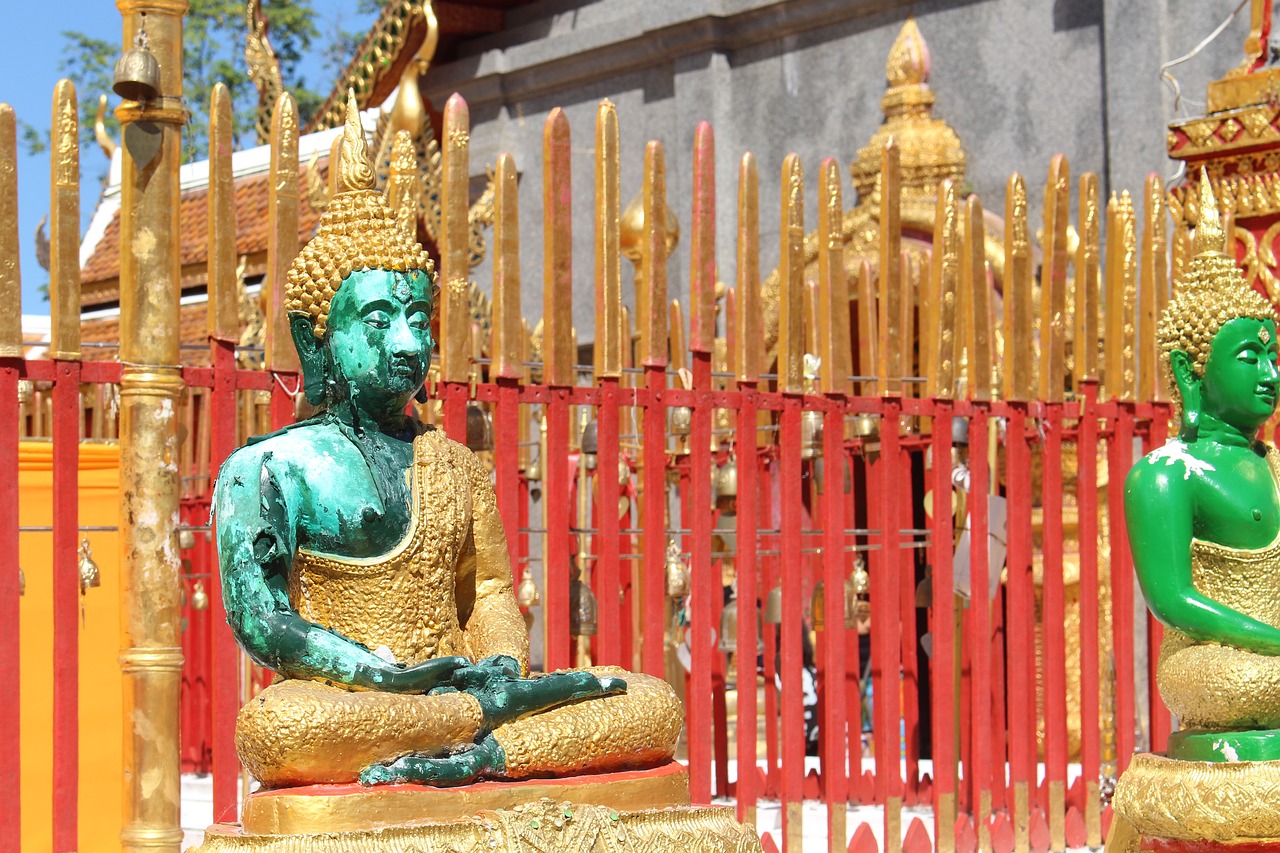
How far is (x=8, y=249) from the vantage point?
4535mm

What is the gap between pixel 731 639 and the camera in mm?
6547

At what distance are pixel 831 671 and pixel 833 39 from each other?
5203 millimetres

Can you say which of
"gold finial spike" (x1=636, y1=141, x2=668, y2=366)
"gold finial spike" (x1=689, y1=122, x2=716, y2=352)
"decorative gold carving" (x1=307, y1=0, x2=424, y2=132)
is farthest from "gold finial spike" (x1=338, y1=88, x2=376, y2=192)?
"decorative gold carving" (x1=307, y1=0, x2=424, y2=132)

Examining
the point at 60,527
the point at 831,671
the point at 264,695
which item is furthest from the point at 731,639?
the point at 264,695

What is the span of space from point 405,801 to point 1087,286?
4.18m

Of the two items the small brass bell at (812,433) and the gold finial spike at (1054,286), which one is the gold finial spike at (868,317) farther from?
the gold finial spike at (1054,286)

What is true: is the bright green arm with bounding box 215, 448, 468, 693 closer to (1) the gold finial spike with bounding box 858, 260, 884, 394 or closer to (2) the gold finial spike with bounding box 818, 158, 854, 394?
(2) the gold finial spike with bounding box 818, 158, 854, 394

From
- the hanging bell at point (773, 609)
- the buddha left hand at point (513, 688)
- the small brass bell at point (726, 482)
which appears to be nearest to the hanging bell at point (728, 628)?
the hanging bell at point (773, 609)

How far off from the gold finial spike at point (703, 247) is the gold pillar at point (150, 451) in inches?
63.4

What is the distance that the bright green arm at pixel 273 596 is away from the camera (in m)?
3.50

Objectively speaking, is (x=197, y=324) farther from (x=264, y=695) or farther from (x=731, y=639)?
(x=264, y=695)

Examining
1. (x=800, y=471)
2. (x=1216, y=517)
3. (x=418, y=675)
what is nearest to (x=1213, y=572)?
(x=1216, y=517)

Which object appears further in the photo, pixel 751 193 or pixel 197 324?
pixel 197 324

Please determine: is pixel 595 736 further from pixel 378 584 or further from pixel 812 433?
pixel 812 433
